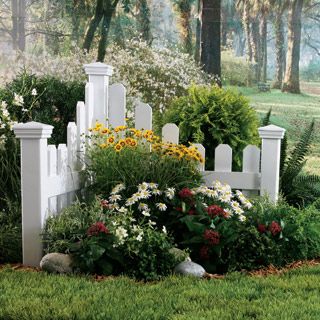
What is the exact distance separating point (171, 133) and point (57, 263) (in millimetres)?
1869

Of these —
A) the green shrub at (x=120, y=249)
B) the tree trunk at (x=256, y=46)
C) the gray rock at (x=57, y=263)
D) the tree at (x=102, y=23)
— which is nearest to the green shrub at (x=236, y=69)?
the tree trunk at (x=256, y=46)

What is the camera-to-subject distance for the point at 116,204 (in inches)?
193

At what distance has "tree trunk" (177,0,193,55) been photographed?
9.28 metres

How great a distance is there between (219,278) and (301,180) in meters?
2.67

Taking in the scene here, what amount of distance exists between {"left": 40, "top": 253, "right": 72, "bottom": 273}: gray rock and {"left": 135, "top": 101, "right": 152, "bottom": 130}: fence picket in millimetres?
1814

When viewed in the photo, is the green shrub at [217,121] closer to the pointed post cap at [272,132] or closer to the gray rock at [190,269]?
the pointed post cap at [272,132]

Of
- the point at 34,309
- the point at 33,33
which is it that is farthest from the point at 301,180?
the point at 33,33

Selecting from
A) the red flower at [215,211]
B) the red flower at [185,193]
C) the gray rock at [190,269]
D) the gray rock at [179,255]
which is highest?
the red flower at [185,193]

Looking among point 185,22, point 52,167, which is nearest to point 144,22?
point 185,22

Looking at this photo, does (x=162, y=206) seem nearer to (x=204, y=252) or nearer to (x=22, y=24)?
(x=204, y=252)

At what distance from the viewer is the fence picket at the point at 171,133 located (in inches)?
228

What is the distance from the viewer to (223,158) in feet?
18.6

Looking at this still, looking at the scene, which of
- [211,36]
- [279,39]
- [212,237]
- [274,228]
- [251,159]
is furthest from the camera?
[211,36]

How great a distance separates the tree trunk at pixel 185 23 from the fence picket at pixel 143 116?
3575 millimetres
